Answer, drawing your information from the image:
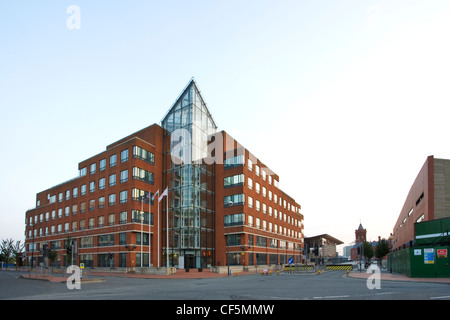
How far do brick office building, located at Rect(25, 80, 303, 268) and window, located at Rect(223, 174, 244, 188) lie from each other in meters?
A: 0.17

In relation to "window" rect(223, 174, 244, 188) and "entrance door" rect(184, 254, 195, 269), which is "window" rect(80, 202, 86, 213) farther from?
"window" rect(223, 174, 244, 188)

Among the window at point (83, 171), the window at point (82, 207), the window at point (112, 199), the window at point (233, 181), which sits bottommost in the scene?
the window at point (82, 207)

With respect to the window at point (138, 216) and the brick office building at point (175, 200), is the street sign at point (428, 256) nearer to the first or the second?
the brick office building at point (175, 200)

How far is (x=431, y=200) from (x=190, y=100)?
3939 centimetres

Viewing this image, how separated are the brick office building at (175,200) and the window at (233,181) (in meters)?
0.17

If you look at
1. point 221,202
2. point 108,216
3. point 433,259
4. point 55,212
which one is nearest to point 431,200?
point 433,259

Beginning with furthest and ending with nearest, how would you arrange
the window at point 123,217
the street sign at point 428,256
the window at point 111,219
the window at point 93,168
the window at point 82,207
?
the window at point 82,207 → the window at point 93,168 → the window at point 111,219 → the window at point 123,217 → the street sign at point 428,256

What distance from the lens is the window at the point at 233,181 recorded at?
62750 millimetres

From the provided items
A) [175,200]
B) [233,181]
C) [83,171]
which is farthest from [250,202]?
[83,171]

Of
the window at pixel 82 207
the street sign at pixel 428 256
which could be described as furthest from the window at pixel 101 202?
the street sign at pixel 428 256

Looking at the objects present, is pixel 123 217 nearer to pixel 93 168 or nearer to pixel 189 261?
pixel 189 261

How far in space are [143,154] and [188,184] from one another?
890cm

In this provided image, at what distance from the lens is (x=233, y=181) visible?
63.8 meters
